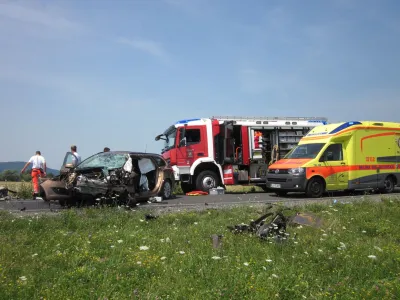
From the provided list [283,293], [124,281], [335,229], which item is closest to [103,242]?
[124,281]

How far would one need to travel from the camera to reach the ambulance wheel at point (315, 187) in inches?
567

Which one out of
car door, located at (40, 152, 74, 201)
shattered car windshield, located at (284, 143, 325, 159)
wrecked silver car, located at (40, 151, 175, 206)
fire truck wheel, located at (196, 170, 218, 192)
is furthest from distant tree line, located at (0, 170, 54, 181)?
shattered car windshield, located at (284, 143, 325, 159)

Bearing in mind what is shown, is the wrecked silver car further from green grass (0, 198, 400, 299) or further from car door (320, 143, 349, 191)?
car door (320, 143, 349, 191)

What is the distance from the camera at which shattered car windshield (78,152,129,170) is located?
35.0 ft

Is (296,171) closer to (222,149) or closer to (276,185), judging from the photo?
(276,185)

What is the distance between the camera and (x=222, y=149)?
17469mm

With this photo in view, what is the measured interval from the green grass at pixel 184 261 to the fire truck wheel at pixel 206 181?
9572mm

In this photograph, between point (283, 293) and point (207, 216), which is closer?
point (283, 293)

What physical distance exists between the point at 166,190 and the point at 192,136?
4.46 m

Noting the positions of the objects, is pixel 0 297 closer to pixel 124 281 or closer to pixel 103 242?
pixel 124 281

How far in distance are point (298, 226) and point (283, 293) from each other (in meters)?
3.41

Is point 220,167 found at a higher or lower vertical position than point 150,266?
higher

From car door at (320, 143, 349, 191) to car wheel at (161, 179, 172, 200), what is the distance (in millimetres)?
5964

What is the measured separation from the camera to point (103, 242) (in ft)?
18.2
